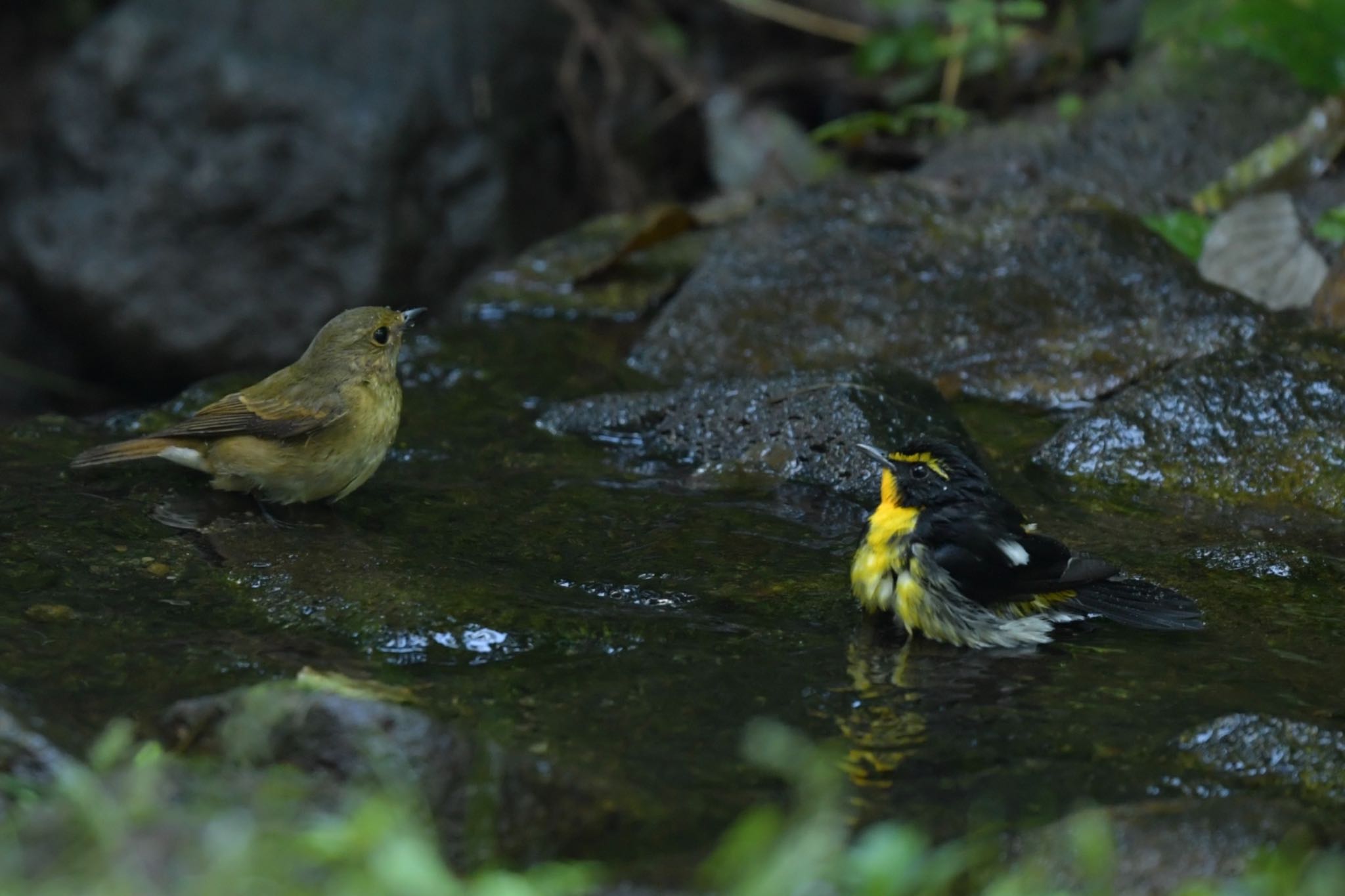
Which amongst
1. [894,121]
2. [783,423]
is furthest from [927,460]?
[894,121]

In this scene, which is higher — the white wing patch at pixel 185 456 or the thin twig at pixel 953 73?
the thin twig at pixel 953 73

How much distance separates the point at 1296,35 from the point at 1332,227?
1.81m

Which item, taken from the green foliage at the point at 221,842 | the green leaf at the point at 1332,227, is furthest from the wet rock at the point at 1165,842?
the green leaf at the point at 1332,227

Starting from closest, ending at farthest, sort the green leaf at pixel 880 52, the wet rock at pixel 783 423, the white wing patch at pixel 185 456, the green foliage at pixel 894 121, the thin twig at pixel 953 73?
the white wing patch at pixel 185 456, the wet rock at pixel 783 423, the green foliage at pixel 894 121, the thin twig at pixel 953 73, the green leaf at pixel 880 52

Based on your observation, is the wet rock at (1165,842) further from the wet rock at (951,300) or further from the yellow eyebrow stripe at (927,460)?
the wet rock at (951,300)

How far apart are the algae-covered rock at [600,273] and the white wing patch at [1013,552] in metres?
3.51

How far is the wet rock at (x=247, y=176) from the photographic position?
9594 millimetres

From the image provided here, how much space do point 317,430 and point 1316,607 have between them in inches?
126

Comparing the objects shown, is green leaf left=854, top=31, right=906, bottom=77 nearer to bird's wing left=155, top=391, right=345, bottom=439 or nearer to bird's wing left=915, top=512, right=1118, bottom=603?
bird's wing left=155, top=391, right=345, bottom=439

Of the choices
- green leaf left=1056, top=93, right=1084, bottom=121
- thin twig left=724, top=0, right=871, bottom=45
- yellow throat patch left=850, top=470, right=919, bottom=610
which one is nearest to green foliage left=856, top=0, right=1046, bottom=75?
thin twig left=724, top=0, right=871, bottom=45

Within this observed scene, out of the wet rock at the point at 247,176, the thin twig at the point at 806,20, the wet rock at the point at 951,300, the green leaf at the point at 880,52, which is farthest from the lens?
the thin twig at the point at 806,20

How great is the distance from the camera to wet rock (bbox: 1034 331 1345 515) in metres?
5.32

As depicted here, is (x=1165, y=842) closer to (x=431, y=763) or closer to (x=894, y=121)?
(x=431, y=763)

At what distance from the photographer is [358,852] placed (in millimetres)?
2344
